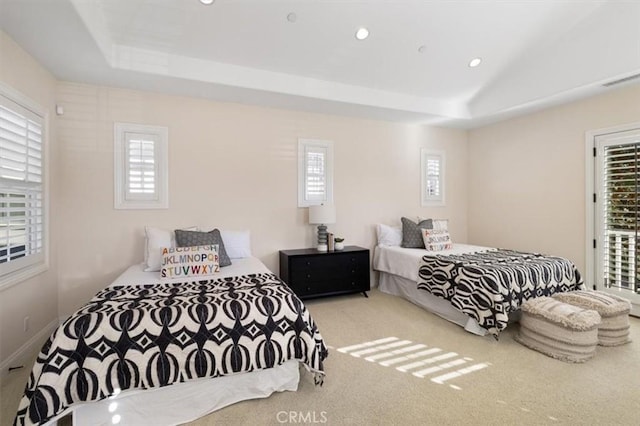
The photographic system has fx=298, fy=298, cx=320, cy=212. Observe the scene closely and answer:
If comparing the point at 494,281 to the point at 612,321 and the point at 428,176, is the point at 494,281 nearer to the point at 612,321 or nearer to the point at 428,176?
the point at 612,321

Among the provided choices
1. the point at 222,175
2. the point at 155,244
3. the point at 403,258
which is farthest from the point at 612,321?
the point at 155,244

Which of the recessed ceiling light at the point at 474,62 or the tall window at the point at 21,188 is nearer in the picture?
the tall window at the point at 21,188

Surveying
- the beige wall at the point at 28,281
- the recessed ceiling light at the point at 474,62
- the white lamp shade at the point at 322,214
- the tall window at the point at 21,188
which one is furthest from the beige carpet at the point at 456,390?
the recessed ceiling light at the point at 474,62

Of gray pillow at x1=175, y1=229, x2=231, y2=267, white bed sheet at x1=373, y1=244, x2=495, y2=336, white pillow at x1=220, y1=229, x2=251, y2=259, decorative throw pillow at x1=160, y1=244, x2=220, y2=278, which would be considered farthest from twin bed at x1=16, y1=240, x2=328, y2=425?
white bed sheet at x1=373, y1=244, x2=495, y2=336

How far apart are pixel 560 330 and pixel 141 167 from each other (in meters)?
4.45

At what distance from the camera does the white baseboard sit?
226cm

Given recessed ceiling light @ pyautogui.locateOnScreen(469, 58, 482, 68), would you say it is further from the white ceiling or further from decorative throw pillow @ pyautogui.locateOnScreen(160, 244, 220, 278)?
decorative throw pillow @ pyautogui.locateOnScreen(160, 244, 220, 278)

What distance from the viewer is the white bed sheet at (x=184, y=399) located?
1.71 meters

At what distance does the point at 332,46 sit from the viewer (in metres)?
3.18

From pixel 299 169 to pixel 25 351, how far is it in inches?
129

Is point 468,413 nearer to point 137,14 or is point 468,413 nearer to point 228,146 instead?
point 228,146

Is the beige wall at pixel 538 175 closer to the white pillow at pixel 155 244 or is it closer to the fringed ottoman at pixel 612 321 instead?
the fringed ottoman at pixel 612 321

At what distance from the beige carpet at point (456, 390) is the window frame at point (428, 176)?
8.51ft

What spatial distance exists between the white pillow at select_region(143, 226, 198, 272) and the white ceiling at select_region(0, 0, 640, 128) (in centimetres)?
161
